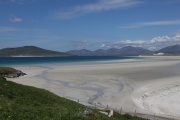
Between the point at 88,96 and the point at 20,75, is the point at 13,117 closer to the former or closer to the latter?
the point at 88,96

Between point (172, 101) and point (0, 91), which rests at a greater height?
point (0, 91)

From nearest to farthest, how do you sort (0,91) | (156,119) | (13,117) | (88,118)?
1. (13,117)
2. (88,118)
3. (0,91)
4. (156,119)

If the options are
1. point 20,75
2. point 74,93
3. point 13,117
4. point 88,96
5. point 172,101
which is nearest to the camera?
point 13,117

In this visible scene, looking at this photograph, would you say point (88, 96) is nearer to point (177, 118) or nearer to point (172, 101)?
point (172, 101)

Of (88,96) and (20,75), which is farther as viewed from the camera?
(20,75)

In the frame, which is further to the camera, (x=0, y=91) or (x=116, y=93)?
(x=116, y=93)

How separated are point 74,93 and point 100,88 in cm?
725

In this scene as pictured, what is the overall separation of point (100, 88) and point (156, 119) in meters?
25.2

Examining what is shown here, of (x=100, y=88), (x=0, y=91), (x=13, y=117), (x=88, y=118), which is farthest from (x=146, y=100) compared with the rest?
(x=13, y=117)

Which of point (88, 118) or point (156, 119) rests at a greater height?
point (88, 118)

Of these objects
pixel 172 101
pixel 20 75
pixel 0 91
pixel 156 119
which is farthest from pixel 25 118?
pixel 20 75

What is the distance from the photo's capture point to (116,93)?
164 ft

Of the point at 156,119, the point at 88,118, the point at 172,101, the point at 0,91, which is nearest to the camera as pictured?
the point at 88,118

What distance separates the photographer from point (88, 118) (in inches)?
720
